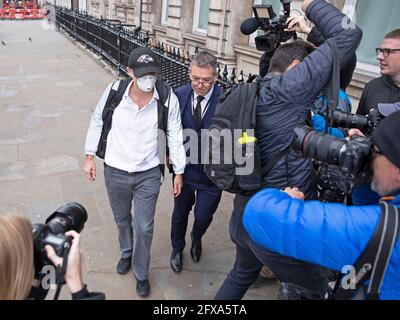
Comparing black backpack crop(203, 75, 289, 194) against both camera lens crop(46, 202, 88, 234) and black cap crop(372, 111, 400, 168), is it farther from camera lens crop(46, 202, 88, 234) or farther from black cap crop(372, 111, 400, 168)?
camera lens crop(46, 202, 88, 234)

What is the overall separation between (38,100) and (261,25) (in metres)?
6.65

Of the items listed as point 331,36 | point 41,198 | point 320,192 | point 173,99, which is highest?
point 331,36

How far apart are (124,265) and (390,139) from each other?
247 centimetres

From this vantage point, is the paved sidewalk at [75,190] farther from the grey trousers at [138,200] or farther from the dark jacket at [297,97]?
the dark jacket at [297,97]

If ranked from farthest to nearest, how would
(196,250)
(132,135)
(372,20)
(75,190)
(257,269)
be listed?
(372,20)
(75,190)
(196,250)
(132,135)
(257,269)

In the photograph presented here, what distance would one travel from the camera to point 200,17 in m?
10.8

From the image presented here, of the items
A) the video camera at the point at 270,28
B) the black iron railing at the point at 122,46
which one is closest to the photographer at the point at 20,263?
the video camera at the point at 270,28

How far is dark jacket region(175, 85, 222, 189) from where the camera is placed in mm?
2918

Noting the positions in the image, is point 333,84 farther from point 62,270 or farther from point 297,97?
point 62,270

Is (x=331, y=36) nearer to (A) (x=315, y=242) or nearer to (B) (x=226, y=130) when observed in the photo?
(B) (x=226, y=130)

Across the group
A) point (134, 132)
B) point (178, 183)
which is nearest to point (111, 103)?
point (134, 132)

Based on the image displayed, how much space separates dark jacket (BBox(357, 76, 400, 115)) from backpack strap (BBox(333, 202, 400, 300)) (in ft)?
6.79
